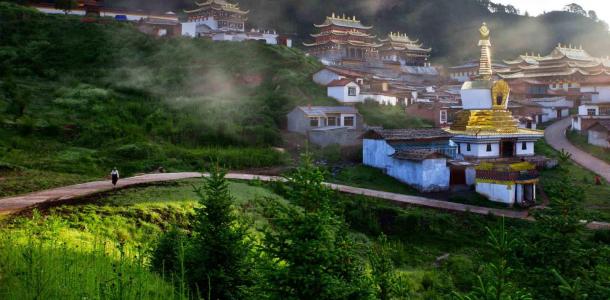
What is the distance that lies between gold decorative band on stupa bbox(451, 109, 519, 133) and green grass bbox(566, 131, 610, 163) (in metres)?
10.3

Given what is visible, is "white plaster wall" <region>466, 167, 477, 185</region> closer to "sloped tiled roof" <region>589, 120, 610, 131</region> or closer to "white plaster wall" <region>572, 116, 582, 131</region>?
"sloped tiled roof" <region>589, 120, 610, 131</region>

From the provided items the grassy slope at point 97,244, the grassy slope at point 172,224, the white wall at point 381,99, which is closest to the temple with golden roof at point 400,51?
the white wall at point 381,99

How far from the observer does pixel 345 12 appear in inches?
4190

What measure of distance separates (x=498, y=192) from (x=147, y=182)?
19732 mm

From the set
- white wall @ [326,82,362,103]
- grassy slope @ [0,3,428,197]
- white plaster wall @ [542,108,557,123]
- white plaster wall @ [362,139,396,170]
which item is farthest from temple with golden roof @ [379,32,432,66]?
white plaster wall @ [362,139,396,170]

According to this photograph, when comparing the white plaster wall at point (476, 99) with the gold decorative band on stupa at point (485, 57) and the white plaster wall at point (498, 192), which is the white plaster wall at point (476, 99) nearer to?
the gold decorative band on stupa at point (485, 57)

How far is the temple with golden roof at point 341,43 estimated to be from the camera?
74875 millimetres

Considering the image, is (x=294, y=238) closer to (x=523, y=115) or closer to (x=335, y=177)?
(x=335, y=177)

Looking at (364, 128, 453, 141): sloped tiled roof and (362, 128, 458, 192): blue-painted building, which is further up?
(364, 128, 453, 141): sloped tiled roof

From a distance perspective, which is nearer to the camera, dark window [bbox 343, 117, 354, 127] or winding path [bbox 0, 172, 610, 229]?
winding path [bbox 0, 172, 610, 229]

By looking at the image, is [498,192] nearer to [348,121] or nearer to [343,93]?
[348,121]

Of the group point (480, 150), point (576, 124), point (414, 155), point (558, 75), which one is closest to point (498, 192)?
point (414, 155)

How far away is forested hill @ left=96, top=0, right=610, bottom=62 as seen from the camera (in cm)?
10006

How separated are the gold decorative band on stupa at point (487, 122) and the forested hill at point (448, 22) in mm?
60649
